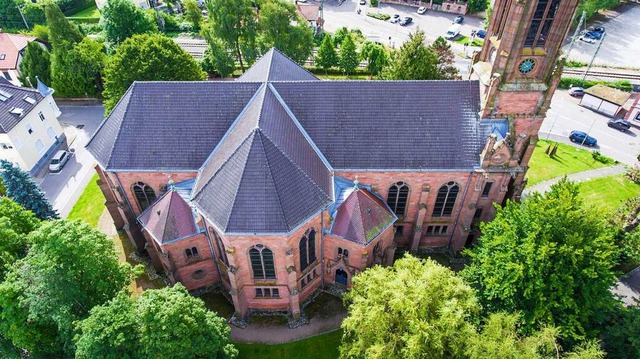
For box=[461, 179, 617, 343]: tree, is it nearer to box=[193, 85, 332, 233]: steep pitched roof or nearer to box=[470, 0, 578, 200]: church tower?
box=[470, 0, 578, 200]: church tower

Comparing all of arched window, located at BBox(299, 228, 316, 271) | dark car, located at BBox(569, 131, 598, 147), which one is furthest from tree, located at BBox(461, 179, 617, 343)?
dark car, located at BBox(569, 131, 598, 147)

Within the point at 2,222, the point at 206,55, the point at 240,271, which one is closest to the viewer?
the point at 2,222

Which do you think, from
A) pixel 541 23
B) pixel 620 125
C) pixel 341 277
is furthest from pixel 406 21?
pixel 341 277

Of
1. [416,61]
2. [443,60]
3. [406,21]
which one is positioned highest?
[416,61]

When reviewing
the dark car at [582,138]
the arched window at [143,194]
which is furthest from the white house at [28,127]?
the dark car at [582,138]

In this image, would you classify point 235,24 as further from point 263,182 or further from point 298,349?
point 298,349

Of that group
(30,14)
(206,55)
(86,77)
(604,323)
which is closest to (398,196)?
(604,323)

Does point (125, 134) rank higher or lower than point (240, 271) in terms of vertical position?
higher

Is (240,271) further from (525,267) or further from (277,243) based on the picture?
(525,267)

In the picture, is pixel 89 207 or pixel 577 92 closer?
pixel 89 207
